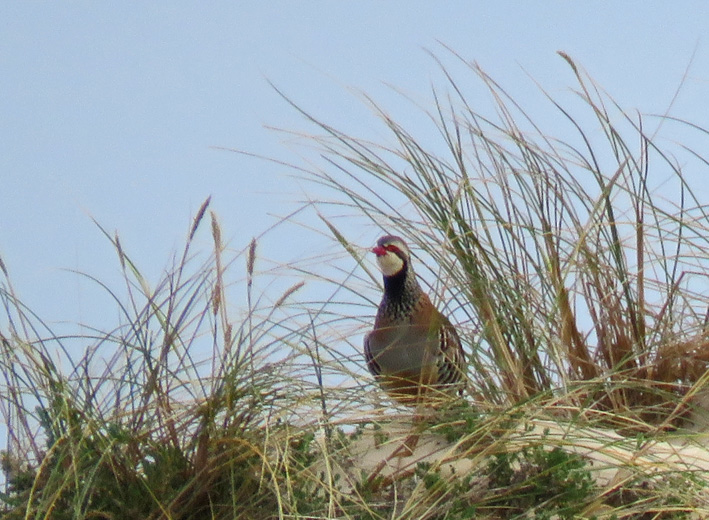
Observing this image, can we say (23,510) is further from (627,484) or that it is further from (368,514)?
(627,484)

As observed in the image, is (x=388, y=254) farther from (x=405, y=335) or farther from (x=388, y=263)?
(x=405, y=335)

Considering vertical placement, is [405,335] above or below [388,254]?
below

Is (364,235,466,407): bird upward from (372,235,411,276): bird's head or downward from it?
downward

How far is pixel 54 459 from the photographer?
4141 mm

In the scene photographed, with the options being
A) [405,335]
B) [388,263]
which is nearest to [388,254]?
[388,263]

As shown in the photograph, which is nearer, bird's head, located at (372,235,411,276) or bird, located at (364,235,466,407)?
bird, located at (364,235,466,407)

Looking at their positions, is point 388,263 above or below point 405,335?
above

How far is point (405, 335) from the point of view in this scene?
554 centimetres

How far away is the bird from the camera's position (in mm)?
5137

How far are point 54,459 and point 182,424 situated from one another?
20.3 inches

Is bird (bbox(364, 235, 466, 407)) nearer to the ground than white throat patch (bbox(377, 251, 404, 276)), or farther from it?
nearer to the ground

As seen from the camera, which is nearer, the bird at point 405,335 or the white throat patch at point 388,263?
the bird at point 405,335

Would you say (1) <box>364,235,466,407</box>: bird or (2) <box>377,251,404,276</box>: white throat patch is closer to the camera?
(1) <box>364,235,466,407</box>: bird

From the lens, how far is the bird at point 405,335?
5137mm
